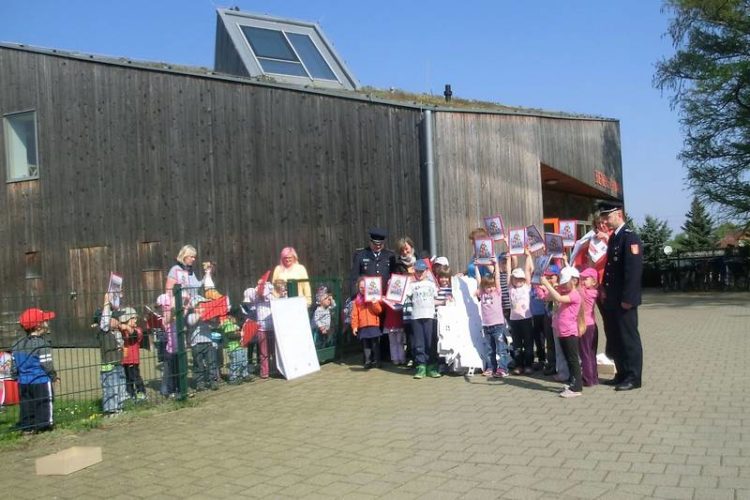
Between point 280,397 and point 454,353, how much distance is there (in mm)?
2355

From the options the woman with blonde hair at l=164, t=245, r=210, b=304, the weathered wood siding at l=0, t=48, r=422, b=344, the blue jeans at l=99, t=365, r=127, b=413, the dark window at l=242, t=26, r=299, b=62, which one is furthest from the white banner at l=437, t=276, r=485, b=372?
the dark window at l=242, t=26, r=299, b=62

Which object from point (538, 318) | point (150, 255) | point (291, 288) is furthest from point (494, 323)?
point (150, 255)

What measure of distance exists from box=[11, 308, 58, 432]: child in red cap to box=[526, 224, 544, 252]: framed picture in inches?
238

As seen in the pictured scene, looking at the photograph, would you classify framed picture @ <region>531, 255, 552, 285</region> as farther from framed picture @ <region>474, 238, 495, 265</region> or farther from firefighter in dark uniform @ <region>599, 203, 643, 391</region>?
firefighter in dark uniform @ <region>599, 203, 643, 391</region>

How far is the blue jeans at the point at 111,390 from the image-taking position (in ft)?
26.0

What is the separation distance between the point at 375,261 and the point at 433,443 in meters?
4.45

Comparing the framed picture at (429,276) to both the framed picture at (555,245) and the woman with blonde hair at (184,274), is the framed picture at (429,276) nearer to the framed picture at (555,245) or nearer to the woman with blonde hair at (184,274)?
the framed picture at (555,245)

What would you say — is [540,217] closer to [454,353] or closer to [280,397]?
[454,353]

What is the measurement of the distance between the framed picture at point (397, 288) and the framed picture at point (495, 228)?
139 cm

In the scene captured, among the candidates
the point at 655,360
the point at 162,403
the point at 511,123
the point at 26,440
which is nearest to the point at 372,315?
the point at 162,403

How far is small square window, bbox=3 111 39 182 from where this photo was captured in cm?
1662

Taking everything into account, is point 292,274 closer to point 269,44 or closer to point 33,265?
point 269,44

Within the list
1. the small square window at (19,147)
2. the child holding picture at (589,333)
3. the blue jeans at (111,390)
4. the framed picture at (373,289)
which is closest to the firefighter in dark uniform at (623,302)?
the child holding picture at (589,333)

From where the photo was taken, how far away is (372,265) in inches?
403
